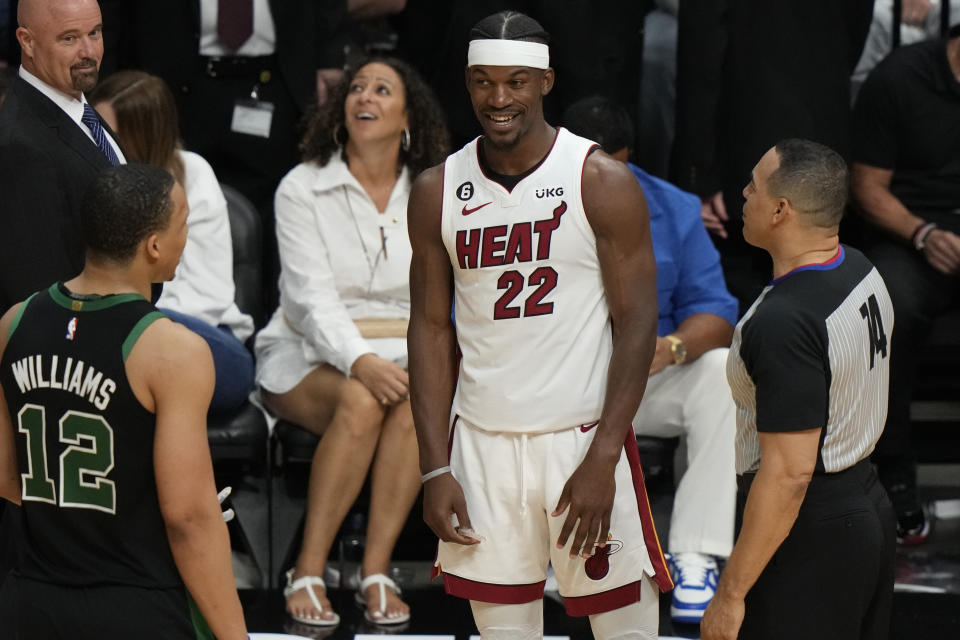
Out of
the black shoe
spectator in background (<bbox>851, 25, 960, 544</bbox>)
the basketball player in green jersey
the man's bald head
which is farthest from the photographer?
spectator in background (<bbox>851, 25, 960, 544</bbox>)

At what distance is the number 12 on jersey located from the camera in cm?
238

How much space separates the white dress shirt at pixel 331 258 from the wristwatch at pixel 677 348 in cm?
85

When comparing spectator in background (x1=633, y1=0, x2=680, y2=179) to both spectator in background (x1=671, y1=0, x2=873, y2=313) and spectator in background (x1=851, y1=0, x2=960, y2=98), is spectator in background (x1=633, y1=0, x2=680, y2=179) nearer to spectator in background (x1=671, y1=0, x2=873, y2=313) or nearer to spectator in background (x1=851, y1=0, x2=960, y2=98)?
spectator in background (x1=671, y1=0, x2=873, y2=313)

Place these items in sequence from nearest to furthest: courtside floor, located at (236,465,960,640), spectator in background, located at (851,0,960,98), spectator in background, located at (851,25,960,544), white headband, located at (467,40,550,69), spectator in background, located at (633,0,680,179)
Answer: white headband, located at (467,40,550,69)
courtside floor, located at (236,465,960,640)
spectator in background, located at (851,25,960,544)
spectator in background, located at (851,0,960,98)
spectator in background, located at (633,0,680,179)

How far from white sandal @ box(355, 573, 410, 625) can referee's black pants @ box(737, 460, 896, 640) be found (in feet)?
5.07

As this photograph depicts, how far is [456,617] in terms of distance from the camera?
13.1 ft

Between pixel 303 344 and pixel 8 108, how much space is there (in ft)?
4.79

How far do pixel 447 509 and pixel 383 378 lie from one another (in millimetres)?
1351

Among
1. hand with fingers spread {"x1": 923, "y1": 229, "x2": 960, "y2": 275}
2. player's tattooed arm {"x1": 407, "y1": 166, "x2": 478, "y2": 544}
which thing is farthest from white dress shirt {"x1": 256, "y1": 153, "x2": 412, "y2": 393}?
hand with fingers spread {"x1": 923, "y1": 229, "x2": 960, "y2": 275}

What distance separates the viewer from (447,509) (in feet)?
9.27

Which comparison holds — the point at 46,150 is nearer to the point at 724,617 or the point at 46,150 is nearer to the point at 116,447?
the point at 116,447

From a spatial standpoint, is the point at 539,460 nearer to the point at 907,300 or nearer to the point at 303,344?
the point at 303,344

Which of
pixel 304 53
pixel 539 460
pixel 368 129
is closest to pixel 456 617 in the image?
pixel 539 460

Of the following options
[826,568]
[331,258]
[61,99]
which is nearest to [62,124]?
[61,99]
